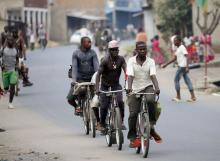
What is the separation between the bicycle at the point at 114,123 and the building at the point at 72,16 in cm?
7262

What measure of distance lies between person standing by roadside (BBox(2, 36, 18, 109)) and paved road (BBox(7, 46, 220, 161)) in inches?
33.9

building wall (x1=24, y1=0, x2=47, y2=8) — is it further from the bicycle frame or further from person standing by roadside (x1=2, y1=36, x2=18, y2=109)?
the bicycle frame

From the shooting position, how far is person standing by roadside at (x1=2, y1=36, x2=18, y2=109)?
21109 mm

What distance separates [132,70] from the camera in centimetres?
1255

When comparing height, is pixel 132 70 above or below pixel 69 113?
above

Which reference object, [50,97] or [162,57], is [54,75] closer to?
[162,57]

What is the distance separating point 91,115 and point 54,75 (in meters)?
19.0

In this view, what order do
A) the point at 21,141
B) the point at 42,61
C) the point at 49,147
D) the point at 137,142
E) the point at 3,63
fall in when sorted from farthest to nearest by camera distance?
the point at 42,61, the point at 3,63, the point at 21,141, the point at 49,147, the point at 137,142

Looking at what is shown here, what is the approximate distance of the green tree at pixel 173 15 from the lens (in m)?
48.2

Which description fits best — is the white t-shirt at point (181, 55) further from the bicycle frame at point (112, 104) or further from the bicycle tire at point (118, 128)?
the bicycle tire at point (118, 128)

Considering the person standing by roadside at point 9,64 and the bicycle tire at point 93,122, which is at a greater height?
the person standing by roadside at point 9,64

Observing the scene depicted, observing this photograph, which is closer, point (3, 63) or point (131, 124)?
point (131, 124)

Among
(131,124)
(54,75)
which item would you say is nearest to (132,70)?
(131,124)

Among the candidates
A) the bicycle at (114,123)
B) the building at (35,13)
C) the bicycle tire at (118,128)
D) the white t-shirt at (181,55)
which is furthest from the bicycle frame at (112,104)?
the building at (35,13)
